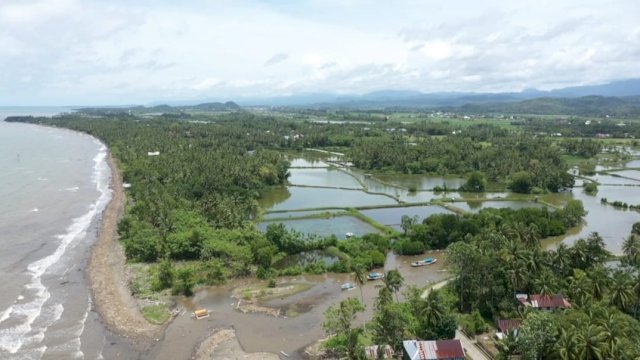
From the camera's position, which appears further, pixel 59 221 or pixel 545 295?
pixel 59 221

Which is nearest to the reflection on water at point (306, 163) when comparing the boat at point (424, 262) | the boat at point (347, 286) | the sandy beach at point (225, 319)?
the boat at point (424, 262)

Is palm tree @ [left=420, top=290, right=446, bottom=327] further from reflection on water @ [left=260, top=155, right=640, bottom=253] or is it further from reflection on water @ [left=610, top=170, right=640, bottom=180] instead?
reflection on water @ [left=610, top=170, right=640, bottom=180]

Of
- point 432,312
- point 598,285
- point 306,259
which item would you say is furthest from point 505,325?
point 306,259

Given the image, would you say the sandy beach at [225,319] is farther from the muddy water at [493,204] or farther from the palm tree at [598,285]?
the muddy water at [493,204]

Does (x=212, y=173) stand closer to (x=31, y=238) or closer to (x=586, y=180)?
(x=31, y=238)

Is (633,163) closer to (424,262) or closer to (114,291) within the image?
(424,262)

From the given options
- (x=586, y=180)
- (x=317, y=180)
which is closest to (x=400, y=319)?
(x=317, y=180)
